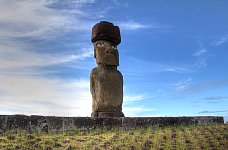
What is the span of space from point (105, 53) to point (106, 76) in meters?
1.08

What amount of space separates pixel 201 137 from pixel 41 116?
5.14m

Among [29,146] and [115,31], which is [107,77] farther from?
[29,146]

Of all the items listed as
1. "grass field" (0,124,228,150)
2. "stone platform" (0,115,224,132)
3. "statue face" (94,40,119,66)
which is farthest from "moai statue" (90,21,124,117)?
"grass field" (0,124,228,150)

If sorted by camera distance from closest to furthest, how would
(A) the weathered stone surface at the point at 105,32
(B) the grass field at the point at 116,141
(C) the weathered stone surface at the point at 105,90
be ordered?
1. (B) the grass field at the point at 116,141
2. (C) the weathered stone surface at the point at 105,90
3. (A) the weathered stone surface at the point at 105,32

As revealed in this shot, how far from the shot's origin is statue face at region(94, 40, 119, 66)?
14438 millimetres

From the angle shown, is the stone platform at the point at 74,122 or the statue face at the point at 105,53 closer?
the stone platform at the point at 74,122

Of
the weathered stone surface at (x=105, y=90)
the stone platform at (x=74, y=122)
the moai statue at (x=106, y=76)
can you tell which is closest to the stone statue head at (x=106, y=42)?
the moai statue at (x=106, y=76)

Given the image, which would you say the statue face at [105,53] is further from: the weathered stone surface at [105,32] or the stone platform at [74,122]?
the stone platform at [74,122]

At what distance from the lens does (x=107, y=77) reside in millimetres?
14148

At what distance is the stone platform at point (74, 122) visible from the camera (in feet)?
34.1

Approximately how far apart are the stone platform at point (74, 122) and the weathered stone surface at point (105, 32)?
4075 mm

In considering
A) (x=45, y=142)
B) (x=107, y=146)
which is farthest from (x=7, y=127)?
(x=107, y=146)

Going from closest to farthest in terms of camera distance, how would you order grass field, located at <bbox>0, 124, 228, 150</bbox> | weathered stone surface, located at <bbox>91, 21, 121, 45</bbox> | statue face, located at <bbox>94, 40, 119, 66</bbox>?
grass field, located at <bbox>0, 124, 228, 150</bbox>
statue face, located at <bbox>94, 40, 119, 66</bbox>
weathered stone surface, located at <bbox>91, 21, 121, 45</bbox>

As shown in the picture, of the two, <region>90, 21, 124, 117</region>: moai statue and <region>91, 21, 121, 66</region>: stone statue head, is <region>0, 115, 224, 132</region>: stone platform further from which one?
<region>91, 21, 121, 66</region>: stone statue head
